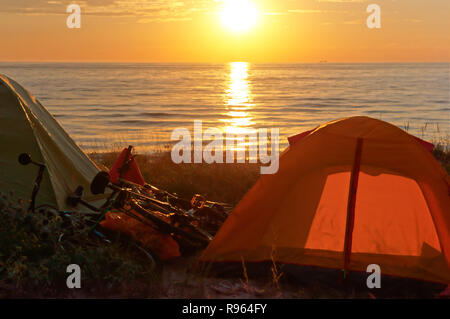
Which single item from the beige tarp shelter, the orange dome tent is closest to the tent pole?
the orange dome tent

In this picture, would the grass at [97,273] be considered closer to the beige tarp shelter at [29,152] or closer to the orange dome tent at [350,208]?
the orange dome tent at [350,208]

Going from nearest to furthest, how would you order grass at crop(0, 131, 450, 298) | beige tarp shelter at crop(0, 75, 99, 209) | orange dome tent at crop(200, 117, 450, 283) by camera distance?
grass at crop(0, 131, 450, 298), orange dome tent at crop(200, 117, 450, 283), beige tarp shelter at crop(0, 75, 99, 209)

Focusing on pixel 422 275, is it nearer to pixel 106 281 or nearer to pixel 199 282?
pixel 199 282

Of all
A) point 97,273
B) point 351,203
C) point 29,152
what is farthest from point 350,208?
point 29,152

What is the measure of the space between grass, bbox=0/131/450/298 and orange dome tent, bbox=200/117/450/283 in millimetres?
320

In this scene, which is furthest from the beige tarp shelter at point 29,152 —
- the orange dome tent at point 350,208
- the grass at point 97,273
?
the orange dome tent at point 350,208

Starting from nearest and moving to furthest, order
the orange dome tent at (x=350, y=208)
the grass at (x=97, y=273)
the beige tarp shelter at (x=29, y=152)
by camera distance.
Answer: the grass at (x=97, y=273)
the orange dome tent at (x=350, y=208)
the beige tarp shelter at (x=29, y=152)

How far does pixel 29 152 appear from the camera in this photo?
627 centimetres

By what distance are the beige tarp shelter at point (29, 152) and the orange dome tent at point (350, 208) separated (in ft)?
7.43

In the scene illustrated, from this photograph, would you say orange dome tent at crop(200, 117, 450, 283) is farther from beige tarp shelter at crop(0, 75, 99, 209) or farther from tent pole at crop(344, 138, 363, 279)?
beige tarp shelter at crop(0, 75, 99, 209)

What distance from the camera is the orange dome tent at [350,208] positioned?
5.23 meters

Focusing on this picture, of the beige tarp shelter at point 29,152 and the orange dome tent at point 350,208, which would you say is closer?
the orange dome tent at point 350,208

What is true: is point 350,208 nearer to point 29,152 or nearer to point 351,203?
point 351,203

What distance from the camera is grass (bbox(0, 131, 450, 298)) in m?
4.71
